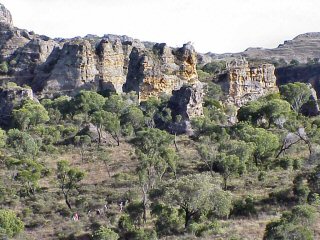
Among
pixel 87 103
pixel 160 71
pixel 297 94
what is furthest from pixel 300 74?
pixel 87 103

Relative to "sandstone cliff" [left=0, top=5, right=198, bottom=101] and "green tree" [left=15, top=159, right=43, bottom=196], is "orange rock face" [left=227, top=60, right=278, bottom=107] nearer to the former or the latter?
"sandstone cliff" [left=0, top=5, right=198, bottom=101]

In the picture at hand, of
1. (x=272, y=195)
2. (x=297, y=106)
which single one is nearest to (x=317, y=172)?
(x=272, y=195)

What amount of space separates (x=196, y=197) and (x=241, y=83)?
45723 mm

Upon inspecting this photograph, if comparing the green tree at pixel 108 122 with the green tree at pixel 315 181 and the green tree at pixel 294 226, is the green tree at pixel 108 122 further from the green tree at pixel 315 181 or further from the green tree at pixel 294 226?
the green tree at pixel 294 226

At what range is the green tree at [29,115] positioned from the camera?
189 ft

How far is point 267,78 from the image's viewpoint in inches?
3056

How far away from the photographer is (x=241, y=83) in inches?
2940

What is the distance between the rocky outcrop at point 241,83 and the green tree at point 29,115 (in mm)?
26869

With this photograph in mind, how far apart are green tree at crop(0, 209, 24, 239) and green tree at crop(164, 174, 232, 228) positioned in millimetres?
8979

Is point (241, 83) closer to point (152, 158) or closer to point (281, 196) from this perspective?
point (152, 158)

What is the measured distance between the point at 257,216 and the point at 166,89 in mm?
40838

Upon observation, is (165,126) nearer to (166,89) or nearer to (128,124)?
(128,124)

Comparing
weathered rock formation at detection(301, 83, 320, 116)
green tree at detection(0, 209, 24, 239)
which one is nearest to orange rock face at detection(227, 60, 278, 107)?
weathered rock formation at detection(301, 83, 320, 116)

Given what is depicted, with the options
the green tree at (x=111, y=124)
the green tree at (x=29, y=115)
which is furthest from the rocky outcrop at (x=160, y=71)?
the green tree at (x=111, y=124)
